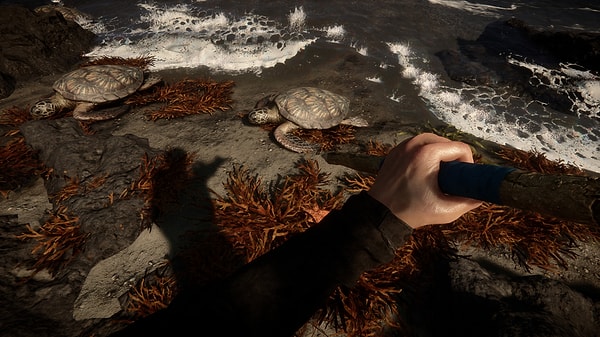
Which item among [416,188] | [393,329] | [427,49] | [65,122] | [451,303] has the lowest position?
[393,329]

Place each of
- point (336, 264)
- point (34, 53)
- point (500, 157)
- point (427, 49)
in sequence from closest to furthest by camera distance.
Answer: point (336, 264)
point (500, 157)
point (34, 53)
point (427, 49)

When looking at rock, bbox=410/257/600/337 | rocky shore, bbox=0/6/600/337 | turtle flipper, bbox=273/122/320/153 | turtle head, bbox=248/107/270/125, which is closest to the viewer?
rock, bbox=410/257/600/337

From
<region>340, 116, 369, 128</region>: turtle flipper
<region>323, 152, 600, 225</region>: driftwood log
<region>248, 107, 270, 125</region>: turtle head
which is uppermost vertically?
<region>323, 152, 600, 225</region>: driftwood log

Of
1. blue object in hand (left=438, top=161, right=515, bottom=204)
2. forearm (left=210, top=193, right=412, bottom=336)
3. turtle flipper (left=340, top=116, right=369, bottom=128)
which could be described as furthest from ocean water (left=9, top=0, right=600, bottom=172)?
forearm (left=210, top=193, right=412, bottom=336)

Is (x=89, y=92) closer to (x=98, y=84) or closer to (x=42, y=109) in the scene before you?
(x=98, y=84)

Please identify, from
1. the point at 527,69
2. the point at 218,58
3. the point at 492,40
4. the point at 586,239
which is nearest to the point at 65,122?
the point at 218,58

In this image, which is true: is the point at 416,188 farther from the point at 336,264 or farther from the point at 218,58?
the point at 218,58

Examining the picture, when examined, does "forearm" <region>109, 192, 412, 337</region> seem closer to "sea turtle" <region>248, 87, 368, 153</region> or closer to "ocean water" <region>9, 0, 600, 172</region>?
"sea turtle" <region>248, 87, 368, 153</region>
